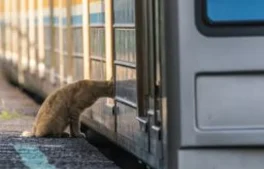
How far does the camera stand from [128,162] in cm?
823

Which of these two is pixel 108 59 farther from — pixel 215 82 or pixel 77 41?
pixel 215 82

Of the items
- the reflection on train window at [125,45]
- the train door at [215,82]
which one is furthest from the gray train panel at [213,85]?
the reflection on train window at [125,45]

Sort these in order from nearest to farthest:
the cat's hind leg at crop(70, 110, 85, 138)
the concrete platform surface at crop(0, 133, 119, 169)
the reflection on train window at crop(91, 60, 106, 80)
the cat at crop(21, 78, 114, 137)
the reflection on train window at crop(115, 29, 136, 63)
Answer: the reflection on train window at crop(115, 29, 136, 63)
the concrete platform surface at crop(0, 133, 119, 169)
the reflection on train window at crop(91, 60, 106, 80)
the cat at crop(21, 78, 114, 137)
the cat's hind leg at crop(70, 110, 85, 138)

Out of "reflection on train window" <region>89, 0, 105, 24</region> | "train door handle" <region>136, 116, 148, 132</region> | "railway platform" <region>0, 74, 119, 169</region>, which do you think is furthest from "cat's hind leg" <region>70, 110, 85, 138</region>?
"train door handle" <region>136, 116, 148, 132</region>

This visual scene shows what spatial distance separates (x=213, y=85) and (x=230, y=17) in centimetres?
34

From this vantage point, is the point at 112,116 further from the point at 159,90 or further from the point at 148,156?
the point at 159,90

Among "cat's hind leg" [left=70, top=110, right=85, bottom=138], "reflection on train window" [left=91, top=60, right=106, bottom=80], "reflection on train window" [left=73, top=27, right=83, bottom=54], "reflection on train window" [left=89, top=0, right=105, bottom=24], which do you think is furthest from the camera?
"reflection on train window" [left=73, top=27, right=83, bottom=54]

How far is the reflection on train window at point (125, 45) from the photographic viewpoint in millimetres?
6326

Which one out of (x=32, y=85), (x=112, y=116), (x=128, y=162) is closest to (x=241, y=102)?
(x=112, y=116)

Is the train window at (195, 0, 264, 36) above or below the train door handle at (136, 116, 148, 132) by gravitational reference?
above

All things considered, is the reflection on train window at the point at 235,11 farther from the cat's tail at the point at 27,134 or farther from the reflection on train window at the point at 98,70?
the cat's tail at the point at 27,134

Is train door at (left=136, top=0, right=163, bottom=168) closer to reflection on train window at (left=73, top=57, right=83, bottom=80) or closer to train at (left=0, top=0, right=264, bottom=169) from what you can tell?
train at (left=0, top=0, right=264, bottom=169)

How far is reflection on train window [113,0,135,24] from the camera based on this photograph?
6.33m

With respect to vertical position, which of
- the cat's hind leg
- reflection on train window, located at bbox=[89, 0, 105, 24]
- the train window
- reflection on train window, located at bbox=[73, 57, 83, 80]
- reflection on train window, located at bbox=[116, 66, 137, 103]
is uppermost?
the train window
